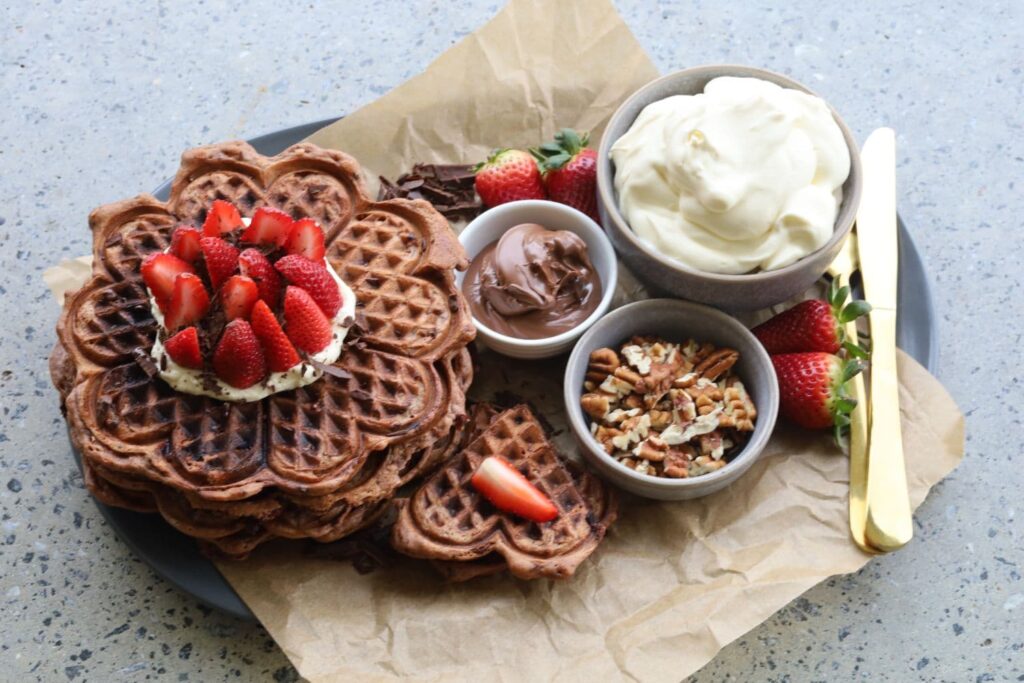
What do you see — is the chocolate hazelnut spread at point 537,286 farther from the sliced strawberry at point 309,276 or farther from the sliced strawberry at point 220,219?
the sliced strawberry at point 220,219

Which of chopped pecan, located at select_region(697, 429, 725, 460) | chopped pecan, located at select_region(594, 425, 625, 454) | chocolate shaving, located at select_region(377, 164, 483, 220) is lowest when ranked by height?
chopped pecan, located at select_region(697, 429, 725, 460)

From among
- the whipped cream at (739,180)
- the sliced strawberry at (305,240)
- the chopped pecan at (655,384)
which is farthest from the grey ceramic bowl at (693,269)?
the sliced strawberry at (305,240)

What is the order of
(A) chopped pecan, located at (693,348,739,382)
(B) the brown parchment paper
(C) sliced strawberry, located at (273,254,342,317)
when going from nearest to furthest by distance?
1. (C) sliced strawberry, located at (273,254,342,317)
2. (B) the brown parchment paper
3. (A) chopped pecan, located at (693,348,739,382)

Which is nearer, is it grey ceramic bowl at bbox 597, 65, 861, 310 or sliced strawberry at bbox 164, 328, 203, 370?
sliced strawberry at bbox 164, 328, 203, 370

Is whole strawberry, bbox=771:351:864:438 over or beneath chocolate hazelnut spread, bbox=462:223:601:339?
beneath

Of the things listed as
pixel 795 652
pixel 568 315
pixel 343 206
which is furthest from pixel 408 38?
pixel 795 652

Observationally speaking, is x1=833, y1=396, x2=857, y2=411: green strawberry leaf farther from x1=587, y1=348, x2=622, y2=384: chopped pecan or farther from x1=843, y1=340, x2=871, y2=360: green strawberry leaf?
x1=587, y1=348, x2=622, y2=384: chopped pecan

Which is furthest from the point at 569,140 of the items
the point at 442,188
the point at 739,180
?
the point at 739,180

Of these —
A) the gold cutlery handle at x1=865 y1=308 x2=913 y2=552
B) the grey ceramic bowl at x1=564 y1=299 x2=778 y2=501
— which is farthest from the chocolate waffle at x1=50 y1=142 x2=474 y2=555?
the gold cutlery handle at x1=865 y1=308 x2=913 y2=552
